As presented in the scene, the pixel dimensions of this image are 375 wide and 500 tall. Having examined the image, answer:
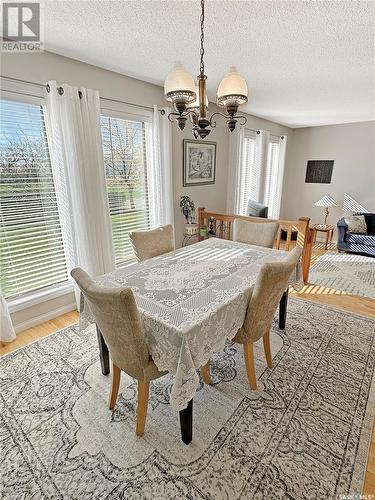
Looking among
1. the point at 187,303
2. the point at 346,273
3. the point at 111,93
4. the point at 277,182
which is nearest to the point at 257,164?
the point at 277,182

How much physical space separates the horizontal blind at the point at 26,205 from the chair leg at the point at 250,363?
2088 mm

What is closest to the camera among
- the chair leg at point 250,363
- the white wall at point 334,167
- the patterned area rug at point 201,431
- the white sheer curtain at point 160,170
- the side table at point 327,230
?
the patterned area rug at point 201,431

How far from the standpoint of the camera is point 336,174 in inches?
230

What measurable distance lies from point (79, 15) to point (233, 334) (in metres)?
2.28

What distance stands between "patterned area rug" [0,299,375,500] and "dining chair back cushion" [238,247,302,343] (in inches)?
18.7

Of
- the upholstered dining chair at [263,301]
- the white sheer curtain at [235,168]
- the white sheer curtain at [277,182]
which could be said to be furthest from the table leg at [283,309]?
the white sheer curtain at [277,182]

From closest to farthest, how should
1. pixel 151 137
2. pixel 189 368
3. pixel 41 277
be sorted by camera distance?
pixel 189 368 < pixel 41 277 < pixel 151 137

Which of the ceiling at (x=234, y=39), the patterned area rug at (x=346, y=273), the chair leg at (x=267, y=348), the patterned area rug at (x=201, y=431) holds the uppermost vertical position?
the ceiling at (x=234, y=39)

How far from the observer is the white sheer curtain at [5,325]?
230 centimetres

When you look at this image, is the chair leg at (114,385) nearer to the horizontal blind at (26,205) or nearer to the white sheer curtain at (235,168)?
the horizontal blind at (26,205)

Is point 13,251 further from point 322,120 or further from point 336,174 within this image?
point 336,174

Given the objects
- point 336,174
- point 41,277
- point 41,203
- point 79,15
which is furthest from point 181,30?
point 336,174

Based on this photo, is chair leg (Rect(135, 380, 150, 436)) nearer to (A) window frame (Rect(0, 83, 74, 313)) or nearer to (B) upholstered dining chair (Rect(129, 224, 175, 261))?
(B) upholstered dining chair (Rect(129, 224, 175, 261))

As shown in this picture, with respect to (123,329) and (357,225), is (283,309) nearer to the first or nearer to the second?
(123,329)
